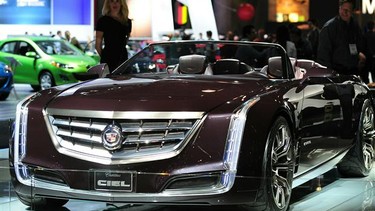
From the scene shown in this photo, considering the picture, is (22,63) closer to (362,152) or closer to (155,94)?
(362,152)

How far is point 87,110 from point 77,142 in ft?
0.71

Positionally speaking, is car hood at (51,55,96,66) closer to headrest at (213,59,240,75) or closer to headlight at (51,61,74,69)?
headlight at (51,61,74,69)

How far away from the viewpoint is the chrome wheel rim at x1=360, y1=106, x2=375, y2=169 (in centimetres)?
773

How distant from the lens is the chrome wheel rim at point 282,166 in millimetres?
5535

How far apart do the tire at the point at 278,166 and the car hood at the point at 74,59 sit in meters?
12.6

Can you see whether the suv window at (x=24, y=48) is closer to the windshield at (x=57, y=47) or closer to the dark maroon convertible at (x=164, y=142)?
the windshield at (x=57, y=47)

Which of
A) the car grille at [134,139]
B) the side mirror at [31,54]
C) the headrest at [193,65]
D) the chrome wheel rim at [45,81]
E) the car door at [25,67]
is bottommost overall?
the chrome wheel rim at [45,81]

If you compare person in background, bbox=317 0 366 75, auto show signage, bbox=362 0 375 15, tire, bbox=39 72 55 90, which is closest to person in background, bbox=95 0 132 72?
person in background, bbox=317 0 366 75

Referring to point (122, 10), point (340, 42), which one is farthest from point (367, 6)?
point (122, 10)

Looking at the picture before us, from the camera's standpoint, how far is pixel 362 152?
7.62 metres

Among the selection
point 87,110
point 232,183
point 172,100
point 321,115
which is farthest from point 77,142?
point 321,115

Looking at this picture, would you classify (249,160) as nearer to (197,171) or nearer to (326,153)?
(197,171)

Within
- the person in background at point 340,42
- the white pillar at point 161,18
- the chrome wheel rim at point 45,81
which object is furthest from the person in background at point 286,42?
the chrome wheel rim at point 45,81

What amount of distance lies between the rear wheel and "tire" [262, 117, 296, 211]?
1590 mm
